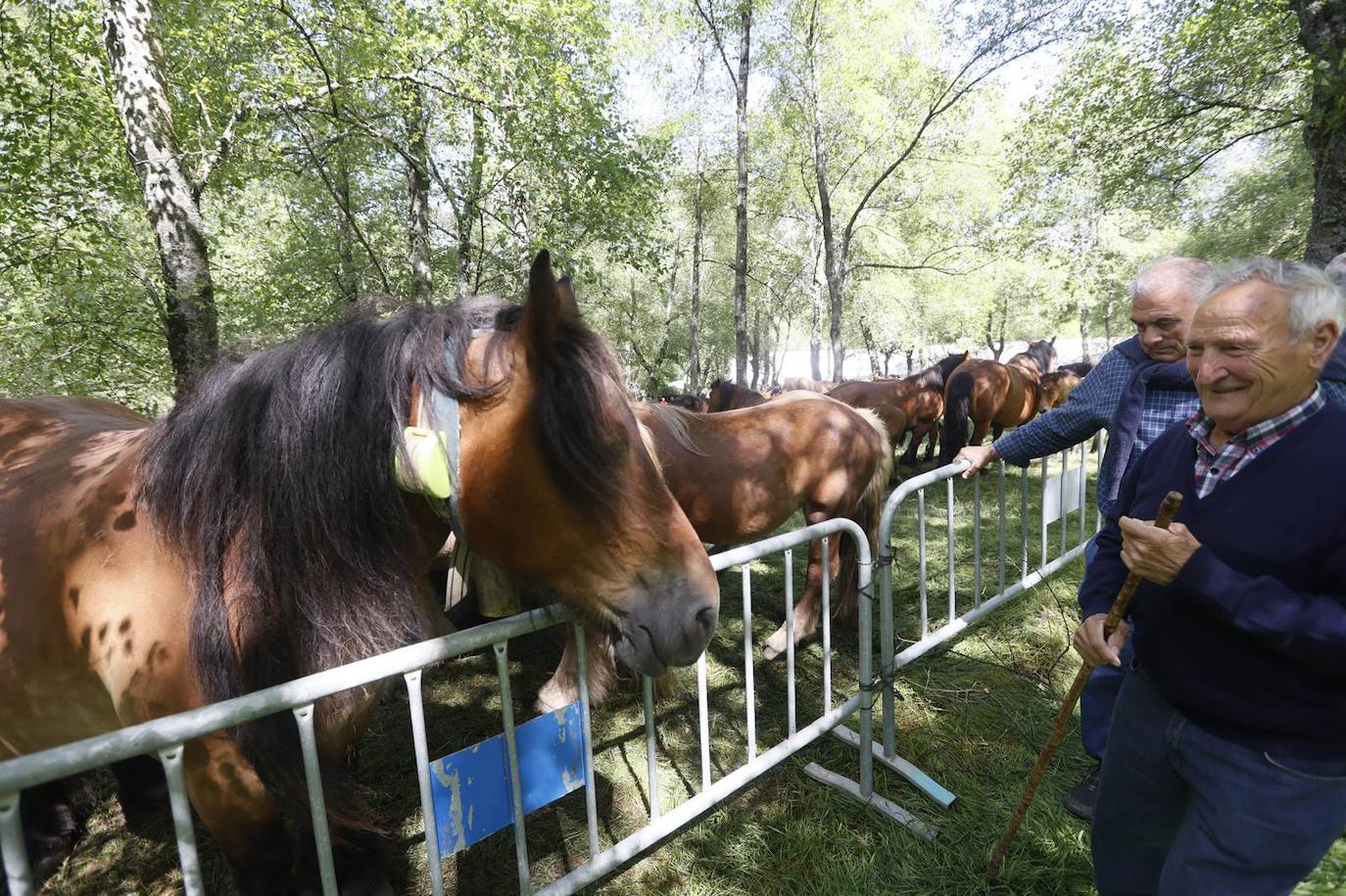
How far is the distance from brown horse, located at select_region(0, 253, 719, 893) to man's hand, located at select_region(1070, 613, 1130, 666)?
3.93 feet

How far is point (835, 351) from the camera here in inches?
648

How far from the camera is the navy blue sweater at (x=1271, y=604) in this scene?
1146 mm

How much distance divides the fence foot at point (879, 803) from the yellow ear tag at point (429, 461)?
8.26ft

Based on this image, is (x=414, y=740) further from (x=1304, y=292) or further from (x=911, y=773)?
(x=1304, y=292)

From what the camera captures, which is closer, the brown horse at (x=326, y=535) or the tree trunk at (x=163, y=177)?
the brown horse at (x=326, y=535)

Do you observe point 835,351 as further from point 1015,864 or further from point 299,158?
point 1015,864

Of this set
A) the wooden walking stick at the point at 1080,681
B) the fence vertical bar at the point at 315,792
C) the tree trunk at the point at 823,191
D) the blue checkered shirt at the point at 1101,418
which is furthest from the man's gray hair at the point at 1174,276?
the tree trunk at the point at 823,191

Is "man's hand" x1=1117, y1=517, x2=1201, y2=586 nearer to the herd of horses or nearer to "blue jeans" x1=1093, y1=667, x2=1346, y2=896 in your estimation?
"blue jeans" x1=1093, y1=667, x2=1346, y2=896

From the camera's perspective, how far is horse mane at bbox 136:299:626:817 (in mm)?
1365

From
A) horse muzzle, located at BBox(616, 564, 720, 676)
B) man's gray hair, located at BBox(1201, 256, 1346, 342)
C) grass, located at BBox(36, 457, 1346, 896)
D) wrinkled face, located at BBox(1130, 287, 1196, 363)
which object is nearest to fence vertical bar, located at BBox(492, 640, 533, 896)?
horse muzzle, located at BBox(616, 564, 720, 676)

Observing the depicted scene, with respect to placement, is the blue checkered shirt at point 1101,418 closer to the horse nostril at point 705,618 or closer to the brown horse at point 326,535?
the horse nostril at point 705,618

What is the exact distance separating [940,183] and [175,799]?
2139cm

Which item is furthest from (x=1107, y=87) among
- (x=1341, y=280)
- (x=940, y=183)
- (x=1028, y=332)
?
(x=1028, y=332)

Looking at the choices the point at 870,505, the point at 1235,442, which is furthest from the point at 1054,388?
the point at 1235,442
